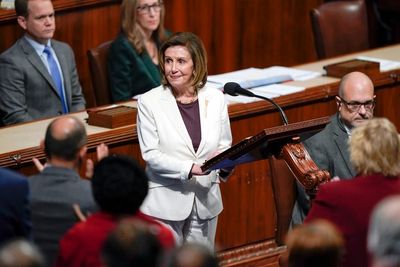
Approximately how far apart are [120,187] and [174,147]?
149cm

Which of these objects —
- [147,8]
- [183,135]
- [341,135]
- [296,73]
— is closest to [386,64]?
[296,73]

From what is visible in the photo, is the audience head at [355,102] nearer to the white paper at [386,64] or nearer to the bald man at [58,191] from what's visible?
the white paper at [386,64]

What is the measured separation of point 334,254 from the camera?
3.50 meters

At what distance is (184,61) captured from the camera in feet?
18.0

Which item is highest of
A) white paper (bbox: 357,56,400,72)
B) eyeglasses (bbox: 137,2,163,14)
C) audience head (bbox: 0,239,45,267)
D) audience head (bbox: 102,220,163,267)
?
eyeglasses (bbox: 137,2,163,14)

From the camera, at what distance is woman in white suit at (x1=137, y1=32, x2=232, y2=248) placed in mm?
5422

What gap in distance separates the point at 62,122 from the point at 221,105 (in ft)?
4.28

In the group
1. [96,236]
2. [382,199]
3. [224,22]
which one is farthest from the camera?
[224,22]

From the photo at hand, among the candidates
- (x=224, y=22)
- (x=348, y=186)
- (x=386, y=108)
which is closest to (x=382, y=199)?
(x=348, y=186)

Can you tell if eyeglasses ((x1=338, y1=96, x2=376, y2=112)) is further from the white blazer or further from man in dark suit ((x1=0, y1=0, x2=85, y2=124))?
man in dark suit ((x1=0, y1=0, x2=85, y2=124))

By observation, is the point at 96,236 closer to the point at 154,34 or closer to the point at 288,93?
the point at 288,93

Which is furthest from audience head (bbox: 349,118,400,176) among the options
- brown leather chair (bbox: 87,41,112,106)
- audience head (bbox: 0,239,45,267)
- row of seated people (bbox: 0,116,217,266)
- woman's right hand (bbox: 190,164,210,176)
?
brown leather chair (bbox: 87,41,112,106)

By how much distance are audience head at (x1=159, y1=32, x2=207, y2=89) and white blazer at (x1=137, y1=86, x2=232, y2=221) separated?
2.6 inches

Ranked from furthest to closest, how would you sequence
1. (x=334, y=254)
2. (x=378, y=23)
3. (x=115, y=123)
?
1. (x=378, y=23)
2. (x=115, y=123)
3. (x=334, y=254)
